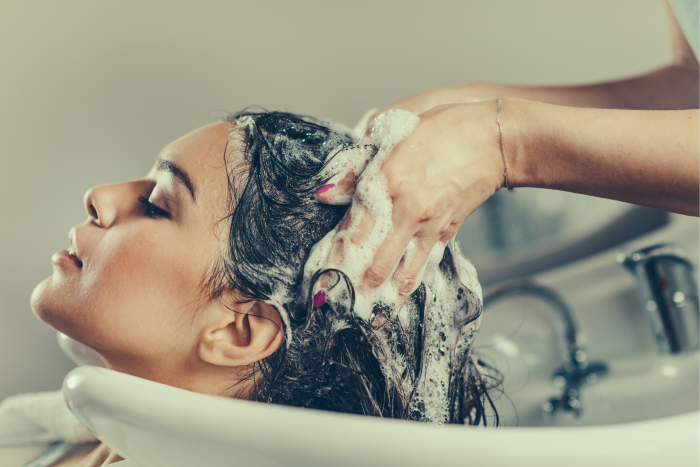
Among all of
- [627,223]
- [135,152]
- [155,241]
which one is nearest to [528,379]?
[627,223]

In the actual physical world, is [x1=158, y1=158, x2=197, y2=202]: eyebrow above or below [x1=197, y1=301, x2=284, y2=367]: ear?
above

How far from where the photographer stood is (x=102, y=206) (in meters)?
0.84

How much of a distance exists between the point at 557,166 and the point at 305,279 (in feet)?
1.39

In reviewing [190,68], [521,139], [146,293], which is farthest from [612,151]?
[190,68]

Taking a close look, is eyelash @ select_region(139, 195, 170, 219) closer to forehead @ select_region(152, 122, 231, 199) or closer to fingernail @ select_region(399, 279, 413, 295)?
forehead @ select_region(152, 122, 231, 199)

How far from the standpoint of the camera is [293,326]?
0.79 m

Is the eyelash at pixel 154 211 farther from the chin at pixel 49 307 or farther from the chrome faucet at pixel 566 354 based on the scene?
the chrome faucet at pixel 566 354

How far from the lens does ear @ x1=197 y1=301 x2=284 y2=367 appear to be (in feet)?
2.52

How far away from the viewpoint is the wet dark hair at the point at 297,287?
778 mm

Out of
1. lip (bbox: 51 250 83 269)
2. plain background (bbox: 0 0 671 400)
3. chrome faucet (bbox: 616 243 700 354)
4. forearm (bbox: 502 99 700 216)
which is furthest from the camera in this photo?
plain background (bbox: 0 0 671 400)

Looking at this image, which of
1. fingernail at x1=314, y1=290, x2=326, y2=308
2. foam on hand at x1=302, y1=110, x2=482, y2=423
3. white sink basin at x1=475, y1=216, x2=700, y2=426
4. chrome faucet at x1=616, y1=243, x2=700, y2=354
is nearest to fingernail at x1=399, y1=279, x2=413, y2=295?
foam on hand at x1=302, y1=110, x2=482, y2=423

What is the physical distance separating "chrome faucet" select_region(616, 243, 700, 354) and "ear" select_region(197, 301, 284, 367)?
1015 millimetres

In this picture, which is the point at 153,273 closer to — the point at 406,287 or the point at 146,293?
the point at 146,293

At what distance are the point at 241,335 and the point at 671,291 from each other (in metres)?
1.11
